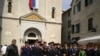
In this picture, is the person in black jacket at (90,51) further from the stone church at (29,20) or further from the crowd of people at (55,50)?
the stone church at (29,20)

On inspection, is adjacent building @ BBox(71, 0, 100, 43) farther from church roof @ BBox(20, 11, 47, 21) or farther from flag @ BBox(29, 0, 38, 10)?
flag @ BBox(29, 0, 38, 10)

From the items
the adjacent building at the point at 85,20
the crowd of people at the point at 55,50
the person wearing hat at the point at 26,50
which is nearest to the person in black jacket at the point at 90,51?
the crowd of people at the point at 55,50

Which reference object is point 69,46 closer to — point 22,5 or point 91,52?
point 91,52

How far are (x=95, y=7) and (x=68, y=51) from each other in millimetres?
13820

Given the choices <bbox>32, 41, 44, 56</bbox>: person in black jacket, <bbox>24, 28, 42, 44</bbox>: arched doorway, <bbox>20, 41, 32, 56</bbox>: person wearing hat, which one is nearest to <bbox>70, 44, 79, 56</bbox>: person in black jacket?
<bbox>32, 41, 44, 56</bbox>: person in black jacket

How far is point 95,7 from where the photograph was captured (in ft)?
108

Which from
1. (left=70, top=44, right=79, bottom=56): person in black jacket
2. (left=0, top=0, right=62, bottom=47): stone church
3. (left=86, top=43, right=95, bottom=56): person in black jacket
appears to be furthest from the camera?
(left=0, top=0, right=62, bottom=47): stone church

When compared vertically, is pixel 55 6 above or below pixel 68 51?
above

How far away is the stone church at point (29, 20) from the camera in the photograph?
4194 centimetres

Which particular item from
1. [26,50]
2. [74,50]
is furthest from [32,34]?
[26,50]

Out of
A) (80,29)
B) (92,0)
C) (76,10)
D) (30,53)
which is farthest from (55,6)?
(30,53)

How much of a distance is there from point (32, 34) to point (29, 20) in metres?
2.63

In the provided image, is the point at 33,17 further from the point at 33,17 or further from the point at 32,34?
the point at 32,34

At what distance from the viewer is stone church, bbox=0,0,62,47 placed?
41938mm
